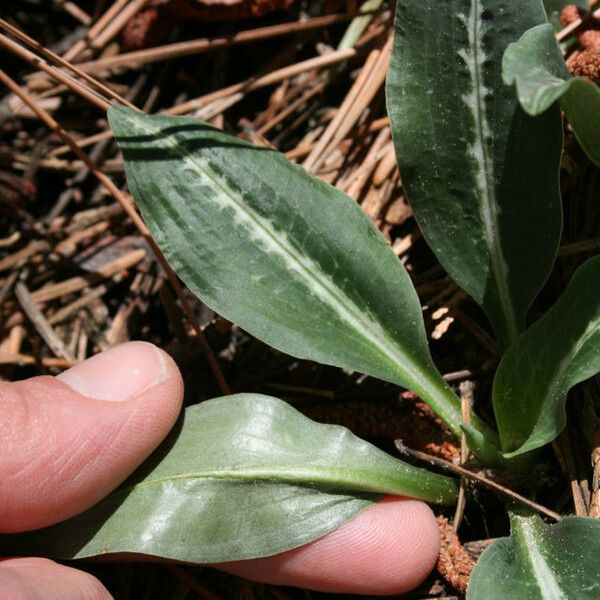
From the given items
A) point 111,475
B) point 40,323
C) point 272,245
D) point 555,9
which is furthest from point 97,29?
point 111,475

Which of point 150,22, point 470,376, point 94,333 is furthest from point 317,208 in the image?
point 150,22

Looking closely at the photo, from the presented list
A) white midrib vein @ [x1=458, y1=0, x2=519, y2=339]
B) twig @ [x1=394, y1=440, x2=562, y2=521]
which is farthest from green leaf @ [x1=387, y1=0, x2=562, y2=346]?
twig @ [x1=394, y1=440, x2=562, y2=521]

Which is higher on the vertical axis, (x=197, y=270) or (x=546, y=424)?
(x=197, y=270)

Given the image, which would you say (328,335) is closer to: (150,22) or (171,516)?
(171,516)

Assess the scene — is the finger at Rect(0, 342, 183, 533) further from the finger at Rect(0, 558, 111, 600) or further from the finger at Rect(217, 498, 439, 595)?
the finger at Rect(217, 498, 439, 595)

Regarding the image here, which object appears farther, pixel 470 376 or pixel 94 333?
pixel 94 333

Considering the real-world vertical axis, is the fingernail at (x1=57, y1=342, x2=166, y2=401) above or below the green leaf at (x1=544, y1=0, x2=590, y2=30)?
below
